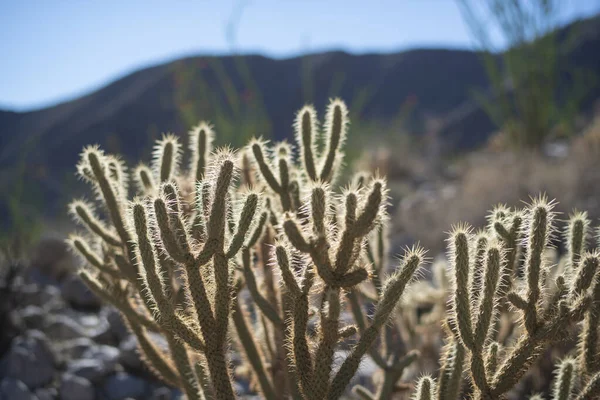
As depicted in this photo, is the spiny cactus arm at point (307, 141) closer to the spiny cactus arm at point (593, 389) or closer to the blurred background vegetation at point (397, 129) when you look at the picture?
the spiny cactus arm at point (593, 389)

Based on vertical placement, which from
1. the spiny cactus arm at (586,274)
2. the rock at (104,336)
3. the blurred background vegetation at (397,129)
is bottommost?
the rock at (104,336)

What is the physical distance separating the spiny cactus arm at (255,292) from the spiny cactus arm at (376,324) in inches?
24.1

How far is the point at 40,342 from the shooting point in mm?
4145

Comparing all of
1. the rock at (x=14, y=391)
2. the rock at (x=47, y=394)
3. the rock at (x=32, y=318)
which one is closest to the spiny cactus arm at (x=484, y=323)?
the rock at (x=14, y=391)

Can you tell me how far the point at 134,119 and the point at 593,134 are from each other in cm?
2458

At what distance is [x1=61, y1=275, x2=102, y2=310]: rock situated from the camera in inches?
227

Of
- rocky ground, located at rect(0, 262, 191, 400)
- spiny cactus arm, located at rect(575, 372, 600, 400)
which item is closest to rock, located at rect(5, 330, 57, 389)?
rocky ground, located at rect(0, 262, 191, 400)

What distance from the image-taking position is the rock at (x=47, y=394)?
3.71 meters

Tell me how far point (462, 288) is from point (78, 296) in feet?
16.1

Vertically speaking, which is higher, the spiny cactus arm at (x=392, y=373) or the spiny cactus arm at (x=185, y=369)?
the spiny cactus arm at (x=392, y=373)

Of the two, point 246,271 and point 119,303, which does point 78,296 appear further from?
point 246,271

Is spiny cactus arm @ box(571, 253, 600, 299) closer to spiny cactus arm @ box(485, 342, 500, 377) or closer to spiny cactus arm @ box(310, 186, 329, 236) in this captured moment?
spiny cactus arm @ box(485, 342, 500, 377)

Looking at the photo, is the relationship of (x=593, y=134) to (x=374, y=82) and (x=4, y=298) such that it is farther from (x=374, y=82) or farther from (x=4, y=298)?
(x=374, y=82)

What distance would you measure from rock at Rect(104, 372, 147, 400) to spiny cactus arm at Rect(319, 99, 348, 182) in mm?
2220
